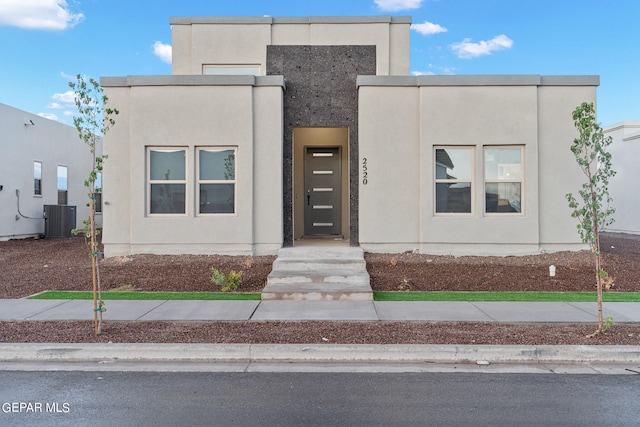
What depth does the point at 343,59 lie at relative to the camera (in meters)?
12.4

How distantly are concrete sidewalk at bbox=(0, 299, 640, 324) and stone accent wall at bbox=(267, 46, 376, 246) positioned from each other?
401 centimetres

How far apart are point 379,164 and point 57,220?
1464 cm

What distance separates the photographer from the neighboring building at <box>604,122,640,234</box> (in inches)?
868

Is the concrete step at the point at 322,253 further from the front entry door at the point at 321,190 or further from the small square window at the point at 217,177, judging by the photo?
the front entry door at the point at 321,190

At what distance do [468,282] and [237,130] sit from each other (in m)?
6.30

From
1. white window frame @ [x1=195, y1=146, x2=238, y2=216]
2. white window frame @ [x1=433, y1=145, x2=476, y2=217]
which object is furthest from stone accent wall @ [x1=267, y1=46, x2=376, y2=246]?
white window frame @ [x1=433, y1=145, x2=476, y2=217]

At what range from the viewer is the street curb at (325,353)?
5.64 metres

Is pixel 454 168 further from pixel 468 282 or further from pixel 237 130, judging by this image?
pixel 237 130

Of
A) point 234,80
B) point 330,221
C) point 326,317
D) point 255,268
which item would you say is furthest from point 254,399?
point 330,221

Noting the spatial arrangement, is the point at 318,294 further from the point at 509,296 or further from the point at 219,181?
the point at 219,181

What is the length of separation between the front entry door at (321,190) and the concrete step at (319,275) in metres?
2.75

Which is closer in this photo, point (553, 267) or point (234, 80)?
point (553, 267)

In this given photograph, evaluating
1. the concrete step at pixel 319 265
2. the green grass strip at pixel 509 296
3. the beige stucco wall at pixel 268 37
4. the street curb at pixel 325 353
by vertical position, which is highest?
the beige stucco wall at pixel 268 37

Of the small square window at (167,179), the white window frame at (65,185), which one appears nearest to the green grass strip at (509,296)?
the small square window at (167,179)
